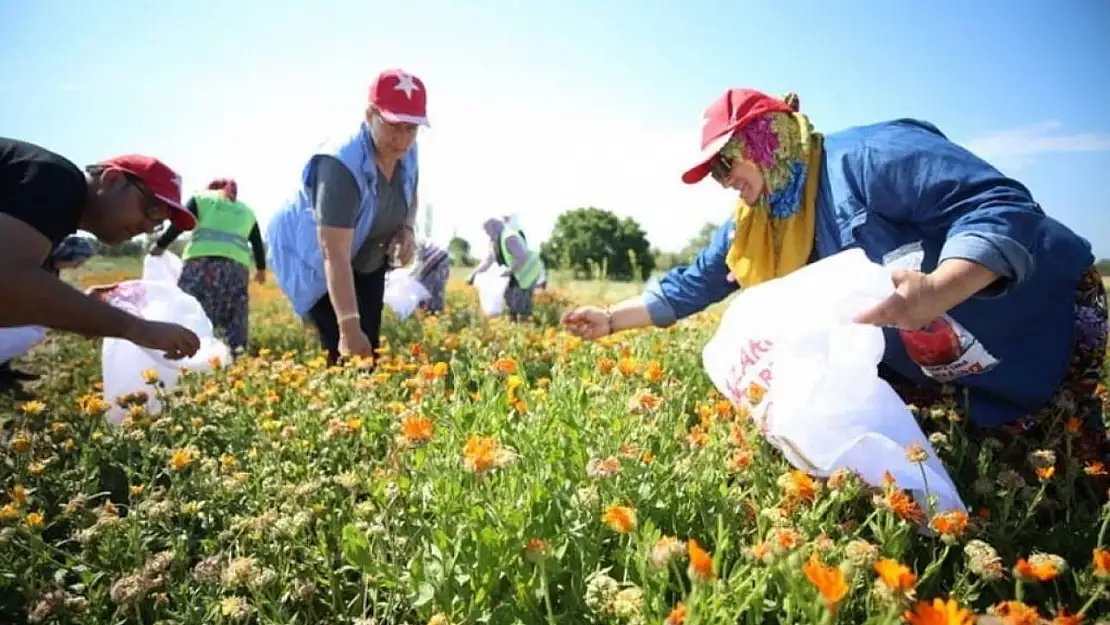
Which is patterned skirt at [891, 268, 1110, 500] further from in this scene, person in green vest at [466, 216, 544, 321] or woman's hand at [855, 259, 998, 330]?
person in green vest at [466, 216, 544, 321]

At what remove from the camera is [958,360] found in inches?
78.6

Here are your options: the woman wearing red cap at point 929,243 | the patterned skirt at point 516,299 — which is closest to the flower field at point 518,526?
the woman wearing red cap at point 929,243

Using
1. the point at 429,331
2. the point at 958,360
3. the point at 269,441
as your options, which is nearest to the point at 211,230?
the point at 429,331

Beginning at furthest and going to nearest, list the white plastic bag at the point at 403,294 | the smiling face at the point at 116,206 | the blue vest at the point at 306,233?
the white plastic bag at the point at 403,294, the blue vest at the point at 306,233, the smiling face at the point at 116,206

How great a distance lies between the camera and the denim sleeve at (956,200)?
1.57 m

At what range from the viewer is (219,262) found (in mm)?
4664

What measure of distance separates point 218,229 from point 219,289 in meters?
0.41

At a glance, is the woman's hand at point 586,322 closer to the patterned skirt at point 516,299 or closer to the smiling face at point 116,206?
the smiling face at point 116,206

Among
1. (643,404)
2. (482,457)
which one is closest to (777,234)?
(643,404)

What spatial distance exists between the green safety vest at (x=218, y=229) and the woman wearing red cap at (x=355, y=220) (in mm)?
1540

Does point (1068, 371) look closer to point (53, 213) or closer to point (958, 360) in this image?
point (958, 360)

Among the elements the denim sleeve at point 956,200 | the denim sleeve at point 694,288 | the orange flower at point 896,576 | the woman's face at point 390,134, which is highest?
the woman's face at point 390,134

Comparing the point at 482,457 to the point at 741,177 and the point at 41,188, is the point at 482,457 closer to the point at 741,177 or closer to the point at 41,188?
the point at 741,177

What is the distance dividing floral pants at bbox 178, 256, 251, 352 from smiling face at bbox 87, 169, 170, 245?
2330 millimetres
